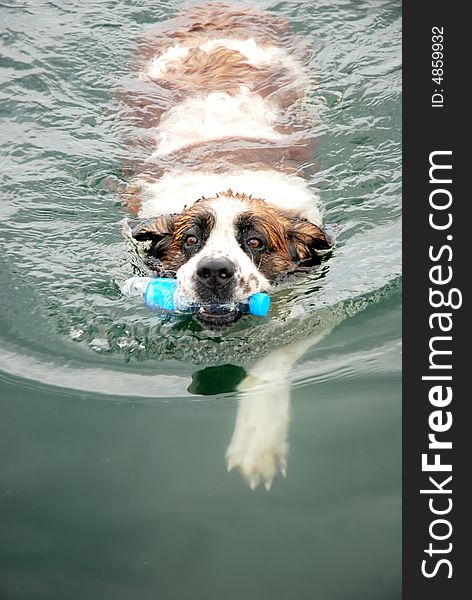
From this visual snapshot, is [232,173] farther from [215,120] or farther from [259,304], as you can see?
[259,304]

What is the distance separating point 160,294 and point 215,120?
7.42 ft

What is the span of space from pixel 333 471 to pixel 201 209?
7.18 ft

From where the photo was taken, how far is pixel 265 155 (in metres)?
6.74

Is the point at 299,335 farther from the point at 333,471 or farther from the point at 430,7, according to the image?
the point at 430,7

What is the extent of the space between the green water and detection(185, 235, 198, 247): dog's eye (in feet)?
1.91

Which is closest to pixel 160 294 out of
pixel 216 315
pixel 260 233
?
pixel 216 315

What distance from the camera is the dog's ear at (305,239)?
5.83m

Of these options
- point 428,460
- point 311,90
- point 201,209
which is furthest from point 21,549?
point 311,90

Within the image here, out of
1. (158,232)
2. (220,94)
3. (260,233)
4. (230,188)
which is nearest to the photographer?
(260,233)

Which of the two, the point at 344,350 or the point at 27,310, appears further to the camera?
the point at 27,310

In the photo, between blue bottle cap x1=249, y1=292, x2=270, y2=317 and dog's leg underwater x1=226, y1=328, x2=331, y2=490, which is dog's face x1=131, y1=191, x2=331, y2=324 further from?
dog's leg underwater x1=226, y1=328, x2=331, y2=490

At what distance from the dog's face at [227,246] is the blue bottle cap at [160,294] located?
0.13 meters

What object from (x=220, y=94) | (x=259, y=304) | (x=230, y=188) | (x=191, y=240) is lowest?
(x=259, y=304)

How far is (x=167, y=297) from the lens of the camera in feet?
17.7
